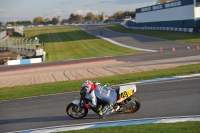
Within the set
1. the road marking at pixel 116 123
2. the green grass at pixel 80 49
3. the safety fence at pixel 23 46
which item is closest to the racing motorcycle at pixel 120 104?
the road marking at pixel 116 123

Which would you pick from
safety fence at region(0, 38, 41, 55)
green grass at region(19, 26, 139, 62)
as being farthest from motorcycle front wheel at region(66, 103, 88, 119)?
safety fence at region(0, 38, 41, 55)

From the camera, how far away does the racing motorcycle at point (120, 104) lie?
11.0 m

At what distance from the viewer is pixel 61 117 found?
1184 cm

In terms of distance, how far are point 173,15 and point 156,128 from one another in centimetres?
6686

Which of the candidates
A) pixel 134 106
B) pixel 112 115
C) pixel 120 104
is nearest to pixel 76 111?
pixel 112 115

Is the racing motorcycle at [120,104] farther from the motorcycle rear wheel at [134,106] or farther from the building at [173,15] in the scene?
the building at [173,15]

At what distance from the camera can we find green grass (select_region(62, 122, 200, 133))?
8250 millimetres

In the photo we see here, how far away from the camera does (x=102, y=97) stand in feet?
35.6

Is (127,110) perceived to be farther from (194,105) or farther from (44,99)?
(44,99)

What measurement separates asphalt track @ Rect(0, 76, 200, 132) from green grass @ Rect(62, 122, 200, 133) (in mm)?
1429

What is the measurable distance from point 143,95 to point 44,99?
4.77m

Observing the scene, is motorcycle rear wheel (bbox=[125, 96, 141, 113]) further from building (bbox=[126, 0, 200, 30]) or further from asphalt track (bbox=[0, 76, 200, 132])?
building (bbox=[126, 0, 200, 30])

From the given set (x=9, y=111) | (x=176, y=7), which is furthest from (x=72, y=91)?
(x=176, y=7)

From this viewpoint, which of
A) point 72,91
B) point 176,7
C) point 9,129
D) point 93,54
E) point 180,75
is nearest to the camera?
point 9,129
